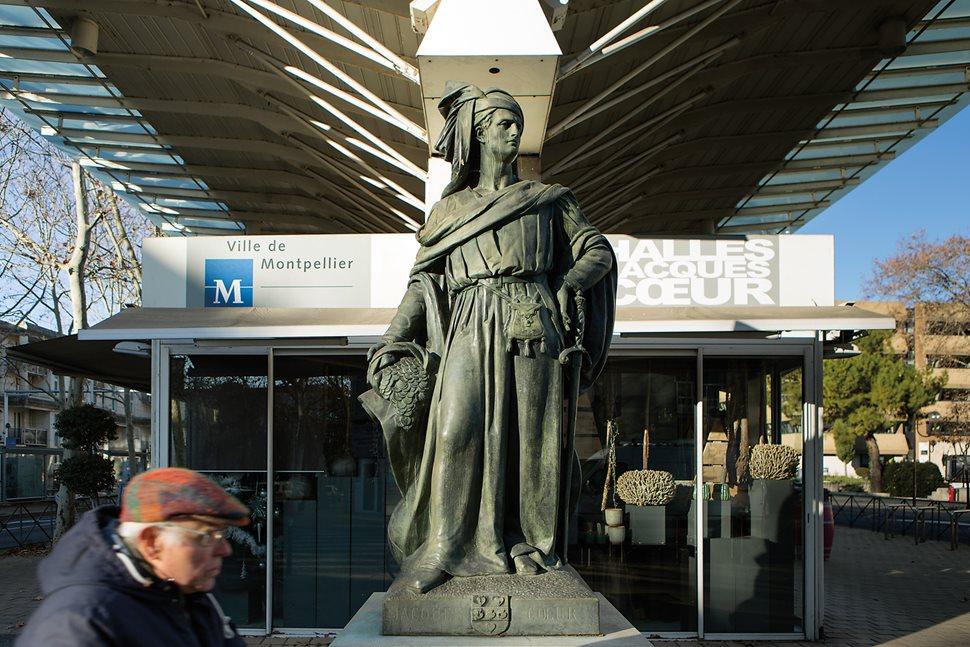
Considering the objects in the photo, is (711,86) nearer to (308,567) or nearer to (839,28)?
(839,28)

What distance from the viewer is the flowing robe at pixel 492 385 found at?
394cm

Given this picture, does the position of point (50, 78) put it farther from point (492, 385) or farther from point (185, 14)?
point (492, 385)

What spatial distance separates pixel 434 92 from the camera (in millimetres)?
9523

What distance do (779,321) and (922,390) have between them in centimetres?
4139

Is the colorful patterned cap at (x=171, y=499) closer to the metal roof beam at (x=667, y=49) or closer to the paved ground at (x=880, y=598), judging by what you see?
the paved ground at (x=880, y=598)

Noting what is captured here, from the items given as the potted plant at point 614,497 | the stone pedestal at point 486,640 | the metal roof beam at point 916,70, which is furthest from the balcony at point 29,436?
the stone pedestal at point 486,640

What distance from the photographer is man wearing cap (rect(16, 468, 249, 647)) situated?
180 centimetres

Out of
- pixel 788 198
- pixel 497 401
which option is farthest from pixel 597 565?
Answer: pixel 788 198

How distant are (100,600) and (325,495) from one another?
921 centimetres

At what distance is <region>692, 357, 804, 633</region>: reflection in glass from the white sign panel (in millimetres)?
1022

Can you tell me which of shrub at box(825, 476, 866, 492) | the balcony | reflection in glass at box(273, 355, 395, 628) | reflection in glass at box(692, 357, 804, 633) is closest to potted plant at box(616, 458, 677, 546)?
reflection in glass at box(692, 357, 804, 633)

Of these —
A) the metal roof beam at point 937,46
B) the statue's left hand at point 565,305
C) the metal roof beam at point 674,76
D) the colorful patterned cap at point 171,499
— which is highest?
the metal roof beam at point 937,46

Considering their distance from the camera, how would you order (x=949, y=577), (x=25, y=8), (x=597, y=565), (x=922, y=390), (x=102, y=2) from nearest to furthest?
(x=597, y=565) < (x=102, y=2) < (x=25, y=8) < (x=949, y=577) < (x=922, y=390)

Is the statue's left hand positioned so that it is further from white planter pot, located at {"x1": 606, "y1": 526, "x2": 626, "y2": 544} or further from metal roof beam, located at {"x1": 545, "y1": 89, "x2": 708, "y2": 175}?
metal roof beam, located at {"x1": 545, "y1": 89, "x2": 708, "y2": 175}
